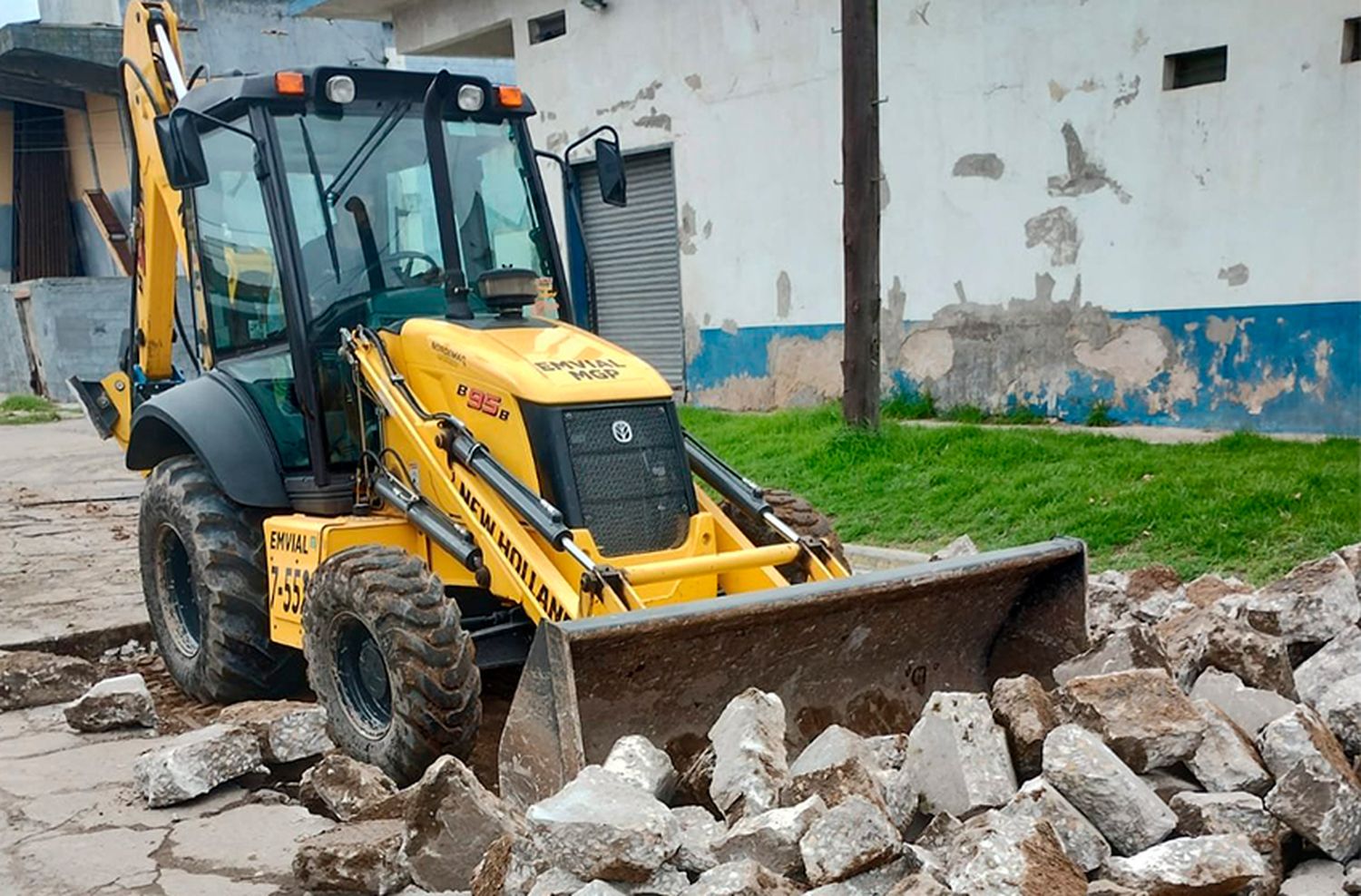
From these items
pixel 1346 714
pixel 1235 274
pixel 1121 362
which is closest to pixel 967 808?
pixel 1346 714

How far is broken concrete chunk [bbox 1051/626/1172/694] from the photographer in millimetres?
4406

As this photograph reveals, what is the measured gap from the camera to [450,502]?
536cm

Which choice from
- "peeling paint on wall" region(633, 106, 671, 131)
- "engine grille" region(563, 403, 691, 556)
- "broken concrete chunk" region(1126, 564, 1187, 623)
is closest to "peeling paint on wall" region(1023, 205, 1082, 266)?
"peeling paint on wall" region(633, 106, 671, 131)

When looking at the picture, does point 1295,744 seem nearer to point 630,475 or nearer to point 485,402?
point 630,475

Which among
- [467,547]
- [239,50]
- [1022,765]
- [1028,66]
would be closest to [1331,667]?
[1022,765]

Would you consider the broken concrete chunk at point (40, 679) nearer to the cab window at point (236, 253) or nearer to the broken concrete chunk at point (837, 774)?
the cab window at point (236, 253)

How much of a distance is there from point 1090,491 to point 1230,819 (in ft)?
16.2

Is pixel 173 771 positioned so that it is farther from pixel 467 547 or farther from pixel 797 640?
pixel 797 640

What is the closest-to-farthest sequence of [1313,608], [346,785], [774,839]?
[774,839], [346,785], [1313,608]

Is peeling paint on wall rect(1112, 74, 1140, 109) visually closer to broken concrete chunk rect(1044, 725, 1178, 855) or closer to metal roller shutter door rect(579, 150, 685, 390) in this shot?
metal roller shutter door rect(579, 150, 685, 390)

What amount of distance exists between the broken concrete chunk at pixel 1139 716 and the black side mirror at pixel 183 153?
3727 mm

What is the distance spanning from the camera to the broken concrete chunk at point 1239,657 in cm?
442

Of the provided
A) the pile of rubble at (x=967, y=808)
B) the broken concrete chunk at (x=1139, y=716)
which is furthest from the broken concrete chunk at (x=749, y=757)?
the broken concrete chunk at (x=1139, y=716)

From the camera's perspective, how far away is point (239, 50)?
2723cm
